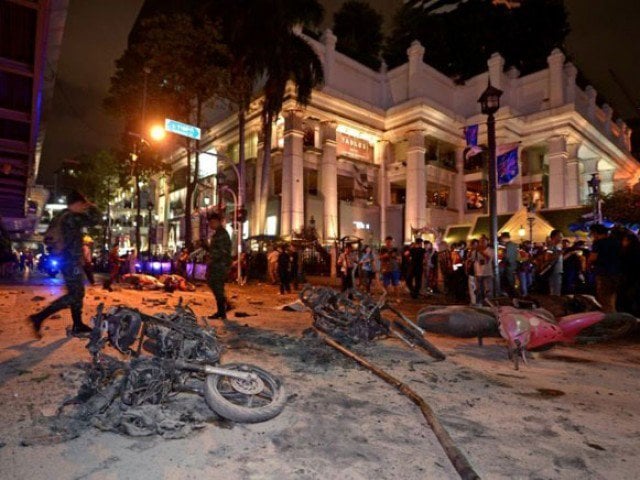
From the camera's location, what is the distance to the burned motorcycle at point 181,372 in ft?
10.5

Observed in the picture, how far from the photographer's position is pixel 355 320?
238 inches

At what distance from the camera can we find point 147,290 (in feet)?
47.7

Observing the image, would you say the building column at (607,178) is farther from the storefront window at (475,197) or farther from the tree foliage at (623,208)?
the tree foliage at (623,208)

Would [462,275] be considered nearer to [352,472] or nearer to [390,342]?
[390,342]

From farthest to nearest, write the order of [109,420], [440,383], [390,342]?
[390,342] → [440,383] → [109,420]

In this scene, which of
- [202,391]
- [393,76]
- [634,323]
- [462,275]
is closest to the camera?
[202,391]

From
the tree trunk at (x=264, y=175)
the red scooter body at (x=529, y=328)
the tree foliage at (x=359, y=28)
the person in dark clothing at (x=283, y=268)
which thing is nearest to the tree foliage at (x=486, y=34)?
the tree foliage at (x=359, y=28)

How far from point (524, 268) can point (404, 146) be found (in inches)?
900

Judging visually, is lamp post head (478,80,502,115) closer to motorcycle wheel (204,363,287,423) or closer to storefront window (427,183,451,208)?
motorcycle wheel (204,363,287,423)

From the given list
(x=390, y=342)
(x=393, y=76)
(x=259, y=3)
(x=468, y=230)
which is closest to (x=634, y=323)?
(x=390, y=342)

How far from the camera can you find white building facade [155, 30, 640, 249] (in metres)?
28.7

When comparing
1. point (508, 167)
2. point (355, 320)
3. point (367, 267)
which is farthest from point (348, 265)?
point (508, 167)

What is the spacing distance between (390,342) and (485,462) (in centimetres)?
358

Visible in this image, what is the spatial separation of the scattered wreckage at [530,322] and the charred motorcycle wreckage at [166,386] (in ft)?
10.7
